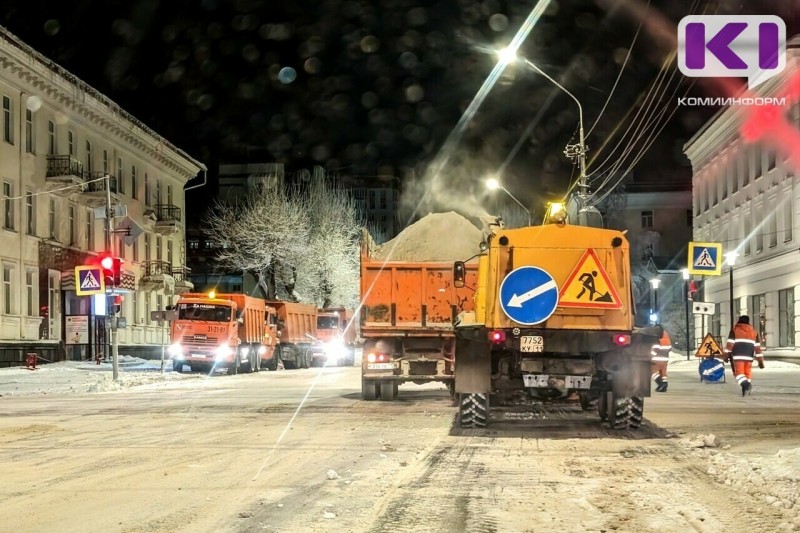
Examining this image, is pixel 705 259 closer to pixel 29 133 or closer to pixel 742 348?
pixel 742 348

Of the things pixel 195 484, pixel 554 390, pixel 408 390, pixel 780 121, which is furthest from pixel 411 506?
pixel 780 121

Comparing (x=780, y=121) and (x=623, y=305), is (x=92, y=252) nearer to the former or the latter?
(x=780, y=121)

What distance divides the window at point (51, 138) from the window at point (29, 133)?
159 centimetres

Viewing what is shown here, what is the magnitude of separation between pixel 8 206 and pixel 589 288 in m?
31.6

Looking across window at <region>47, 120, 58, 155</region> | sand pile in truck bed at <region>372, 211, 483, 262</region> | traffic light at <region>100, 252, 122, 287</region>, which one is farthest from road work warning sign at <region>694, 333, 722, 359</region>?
window at <region>47, 120, 58, 155</region>

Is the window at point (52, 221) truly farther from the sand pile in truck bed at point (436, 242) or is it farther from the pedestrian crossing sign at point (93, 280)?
the sand pile in truck bed at point (436, 242)

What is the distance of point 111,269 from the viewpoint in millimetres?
27594

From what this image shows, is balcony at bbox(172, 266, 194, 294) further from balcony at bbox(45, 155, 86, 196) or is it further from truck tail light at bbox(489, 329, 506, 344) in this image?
truck tail light at bbox(489, 329, 506, 344)

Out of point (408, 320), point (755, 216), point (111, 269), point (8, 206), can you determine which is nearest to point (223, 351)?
point (111, 269)

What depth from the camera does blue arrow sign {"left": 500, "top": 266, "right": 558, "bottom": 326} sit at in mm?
12344

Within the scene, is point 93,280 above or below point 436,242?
below

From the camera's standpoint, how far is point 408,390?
76.5 feet

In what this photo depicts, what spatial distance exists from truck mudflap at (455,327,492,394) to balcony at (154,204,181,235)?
155 ft

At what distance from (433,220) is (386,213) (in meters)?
122
